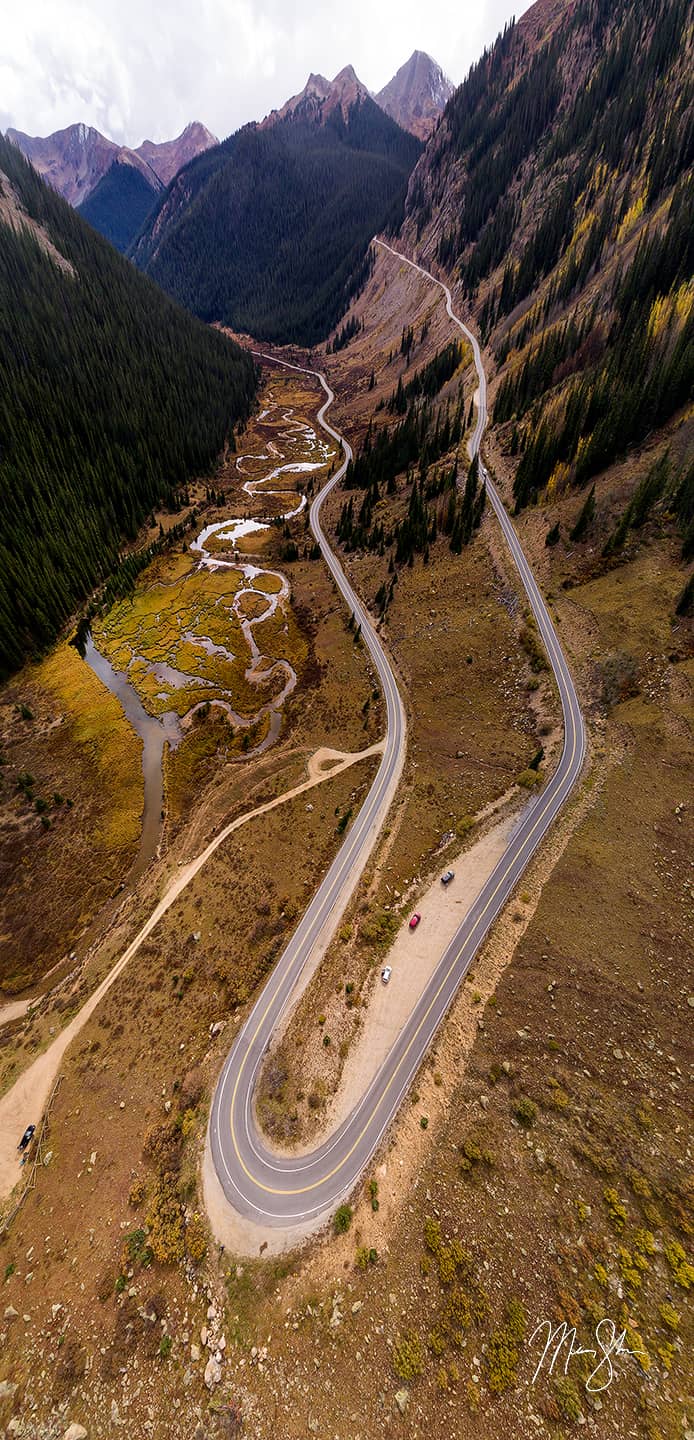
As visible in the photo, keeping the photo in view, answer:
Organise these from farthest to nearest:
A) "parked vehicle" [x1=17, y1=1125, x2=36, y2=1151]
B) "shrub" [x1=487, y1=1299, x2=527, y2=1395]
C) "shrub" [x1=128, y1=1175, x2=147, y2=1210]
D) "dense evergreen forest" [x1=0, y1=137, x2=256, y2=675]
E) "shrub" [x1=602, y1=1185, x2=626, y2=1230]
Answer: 1. "dense evergreen forest" [x1=0, y1=137, x2=256, y2=675]
2. "parked vehicle" [x1=17, y1=1125, x2=36, y2=1151]
3. "shrub" [x1=128, y1=1175, x2=147, y2=1210]
4. "shrub" [x1=602, y1=1185, x2=626, y2=1230]
5. "shrub" [x1=487, y1=1299, x2=527, y2=1395]

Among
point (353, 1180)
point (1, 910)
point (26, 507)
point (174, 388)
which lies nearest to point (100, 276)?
point (174, 388)

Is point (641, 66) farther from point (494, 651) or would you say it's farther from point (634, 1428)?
point (634, 1428)

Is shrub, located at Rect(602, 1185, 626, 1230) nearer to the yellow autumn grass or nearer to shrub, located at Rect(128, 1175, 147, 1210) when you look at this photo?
shrub, located at Rect(128, 1175, 147, 1210)

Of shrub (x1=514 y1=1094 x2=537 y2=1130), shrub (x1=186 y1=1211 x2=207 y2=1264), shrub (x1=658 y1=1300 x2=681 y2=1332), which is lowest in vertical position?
shrub (x1=658 y1=1300 x2=681 y2=1332)

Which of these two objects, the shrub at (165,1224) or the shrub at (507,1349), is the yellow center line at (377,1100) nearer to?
the shrub at (165,1224)

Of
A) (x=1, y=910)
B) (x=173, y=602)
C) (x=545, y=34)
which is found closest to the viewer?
(x=1, y=910)

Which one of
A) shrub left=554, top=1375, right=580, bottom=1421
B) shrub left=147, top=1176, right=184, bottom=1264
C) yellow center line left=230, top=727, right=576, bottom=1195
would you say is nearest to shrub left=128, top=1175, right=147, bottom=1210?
shrub left=147, top=1176, right=184, bottom=1264

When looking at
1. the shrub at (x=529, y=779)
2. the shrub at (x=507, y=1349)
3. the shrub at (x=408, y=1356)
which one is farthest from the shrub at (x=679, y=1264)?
the shrub at (x=529, y=779)
